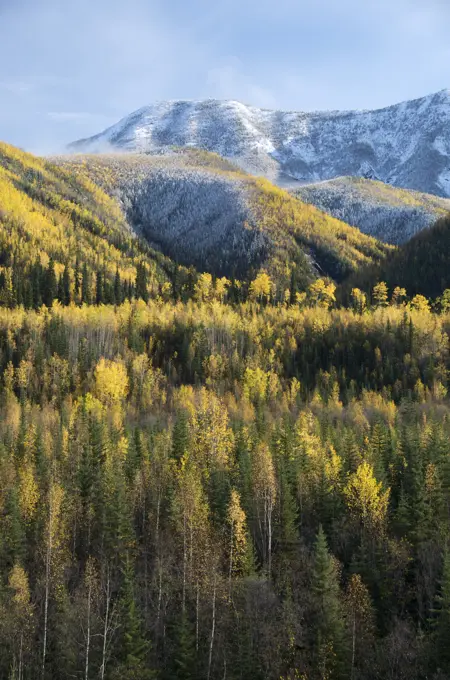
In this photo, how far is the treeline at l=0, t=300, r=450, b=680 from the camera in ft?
176

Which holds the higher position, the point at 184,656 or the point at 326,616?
the point at 326,616

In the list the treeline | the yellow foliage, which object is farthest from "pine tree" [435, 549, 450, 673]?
the yellow foliage

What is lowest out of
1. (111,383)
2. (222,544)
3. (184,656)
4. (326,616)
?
(184,656)

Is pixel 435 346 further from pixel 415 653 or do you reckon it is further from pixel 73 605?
pixel 73 605

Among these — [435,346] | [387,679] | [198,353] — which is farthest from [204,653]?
[435,346]

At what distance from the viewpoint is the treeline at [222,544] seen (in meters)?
53.7

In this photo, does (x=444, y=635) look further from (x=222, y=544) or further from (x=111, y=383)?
(x=111, y=383)

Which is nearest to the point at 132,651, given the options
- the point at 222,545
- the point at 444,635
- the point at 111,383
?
the point at 222,545

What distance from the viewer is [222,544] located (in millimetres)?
69500

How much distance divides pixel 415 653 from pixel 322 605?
940 cm

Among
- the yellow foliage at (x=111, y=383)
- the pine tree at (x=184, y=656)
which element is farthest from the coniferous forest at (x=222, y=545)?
the yellow foliage at (x=111, y=383)

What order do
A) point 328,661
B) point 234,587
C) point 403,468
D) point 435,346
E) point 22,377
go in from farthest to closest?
point 435,346, point 22,377, point 403,468, point 234,587, point 328,661

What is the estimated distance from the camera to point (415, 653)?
5369 centimetres

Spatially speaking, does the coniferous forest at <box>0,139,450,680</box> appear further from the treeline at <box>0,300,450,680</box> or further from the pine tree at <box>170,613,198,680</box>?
the treeline at <box>0,300,450,680</box>
